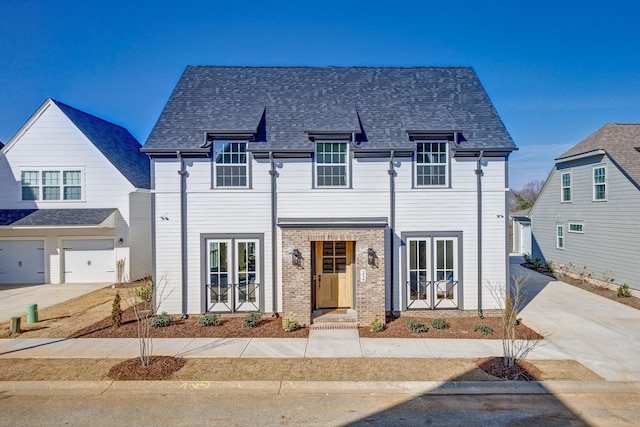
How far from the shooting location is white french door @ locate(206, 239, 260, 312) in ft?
39.6

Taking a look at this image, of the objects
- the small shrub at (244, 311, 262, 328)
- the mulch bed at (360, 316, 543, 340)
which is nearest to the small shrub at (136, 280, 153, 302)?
the small shrub at (244, 311, 262, 328)

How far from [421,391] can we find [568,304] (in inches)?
399

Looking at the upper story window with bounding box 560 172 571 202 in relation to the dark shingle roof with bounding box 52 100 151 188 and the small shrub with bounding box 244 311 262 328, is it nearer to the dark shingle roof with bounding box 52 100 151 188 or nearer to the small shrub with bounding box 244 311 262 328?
the small shrub with bounding box 244 311 262 328

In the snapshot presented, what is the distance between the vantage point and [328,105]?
13523mm

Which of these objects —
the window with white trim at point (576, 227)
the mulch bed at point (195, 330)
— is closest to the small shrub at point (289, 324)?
the mulch bed at point (195, 330)

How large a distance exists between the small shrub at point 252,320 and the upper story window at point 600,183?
55.0 ft

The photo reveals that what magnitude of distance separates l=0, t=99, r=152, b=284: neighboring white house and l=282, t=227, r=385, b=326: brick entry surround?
10764 millimetres

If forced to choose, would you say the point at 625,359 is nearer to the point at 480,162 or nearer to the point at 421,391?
Result: the point at 421,391

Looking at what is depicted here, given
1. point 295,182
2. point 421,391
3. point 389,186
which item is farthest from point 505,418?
point 295,182

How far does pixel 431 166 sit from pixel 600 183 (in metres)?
10.7

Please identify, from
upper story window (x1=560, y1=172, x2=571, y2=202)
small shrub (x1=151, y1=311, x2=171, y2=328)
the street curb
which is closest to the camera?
the street curb

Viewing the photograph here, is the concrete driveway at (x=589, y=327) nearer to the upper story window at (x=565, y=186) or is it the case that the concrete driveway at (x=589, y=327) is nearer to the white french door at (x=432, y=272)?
the white french door at (x=432, y=272)

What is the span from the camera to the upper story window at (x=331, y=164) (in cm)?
1220

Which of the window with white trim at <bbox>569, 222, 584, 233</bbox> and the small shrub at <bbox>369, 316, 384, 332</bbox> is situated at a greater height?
the window with white trim at <bbox>569, 222, 584, 233</bbox>
